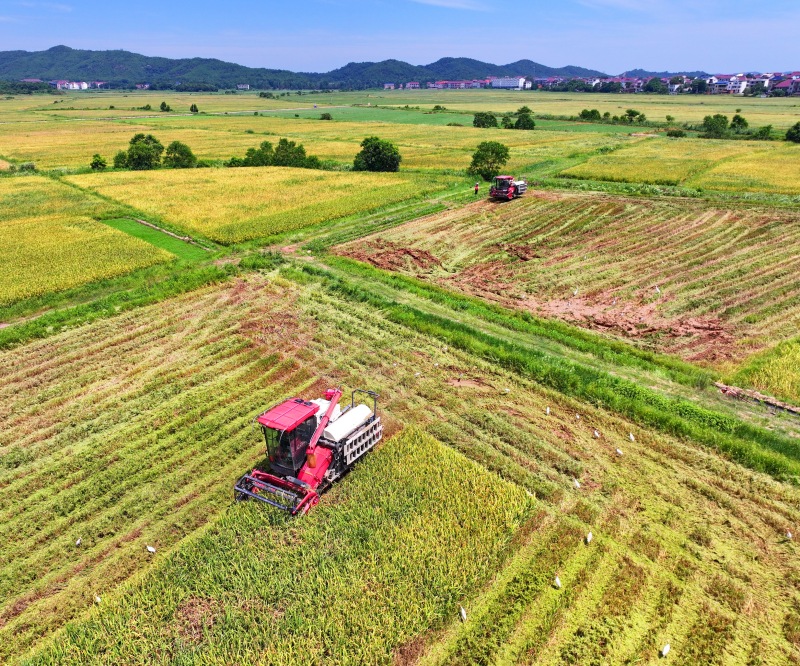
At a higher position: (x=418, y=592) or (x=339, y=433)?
(x=339, y=433)

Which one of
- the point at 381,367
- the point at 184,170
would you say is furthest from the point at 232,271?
the point at 184,170

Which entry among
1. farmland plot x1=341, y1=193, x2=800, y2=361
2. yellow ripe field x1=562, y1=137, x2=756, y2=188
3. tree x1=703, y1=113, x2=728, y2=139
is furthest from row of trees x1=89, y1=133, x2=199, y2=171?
tree x1=703, y1=113, x2=728, y2=139

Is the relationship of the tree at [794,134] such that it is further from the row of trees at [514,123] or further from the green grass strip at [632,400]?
the green grass strip at [632,400]

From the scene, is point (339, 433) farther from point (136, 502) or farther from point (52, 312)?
point (52, 312)

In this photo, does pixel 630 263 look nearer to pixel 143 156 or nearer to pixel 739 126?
pixel 143 156

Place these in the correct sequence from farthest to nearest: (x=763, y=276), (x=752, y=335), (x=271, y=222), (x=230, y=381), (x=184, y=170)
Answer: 1. (x=184, y=170)
2. (x=271, y=222)
3. (x=763, y=276)
4. (x=752, y=335)
5. (x=230, y=381)

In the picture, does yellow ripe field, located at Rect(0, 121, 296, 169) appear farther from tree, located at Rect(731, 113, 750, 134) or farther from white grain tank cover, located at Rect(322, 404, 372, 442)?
tree, located at Rect(731, 113, 750, 134)

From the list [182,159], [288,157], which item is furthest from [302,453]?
[182,159]
